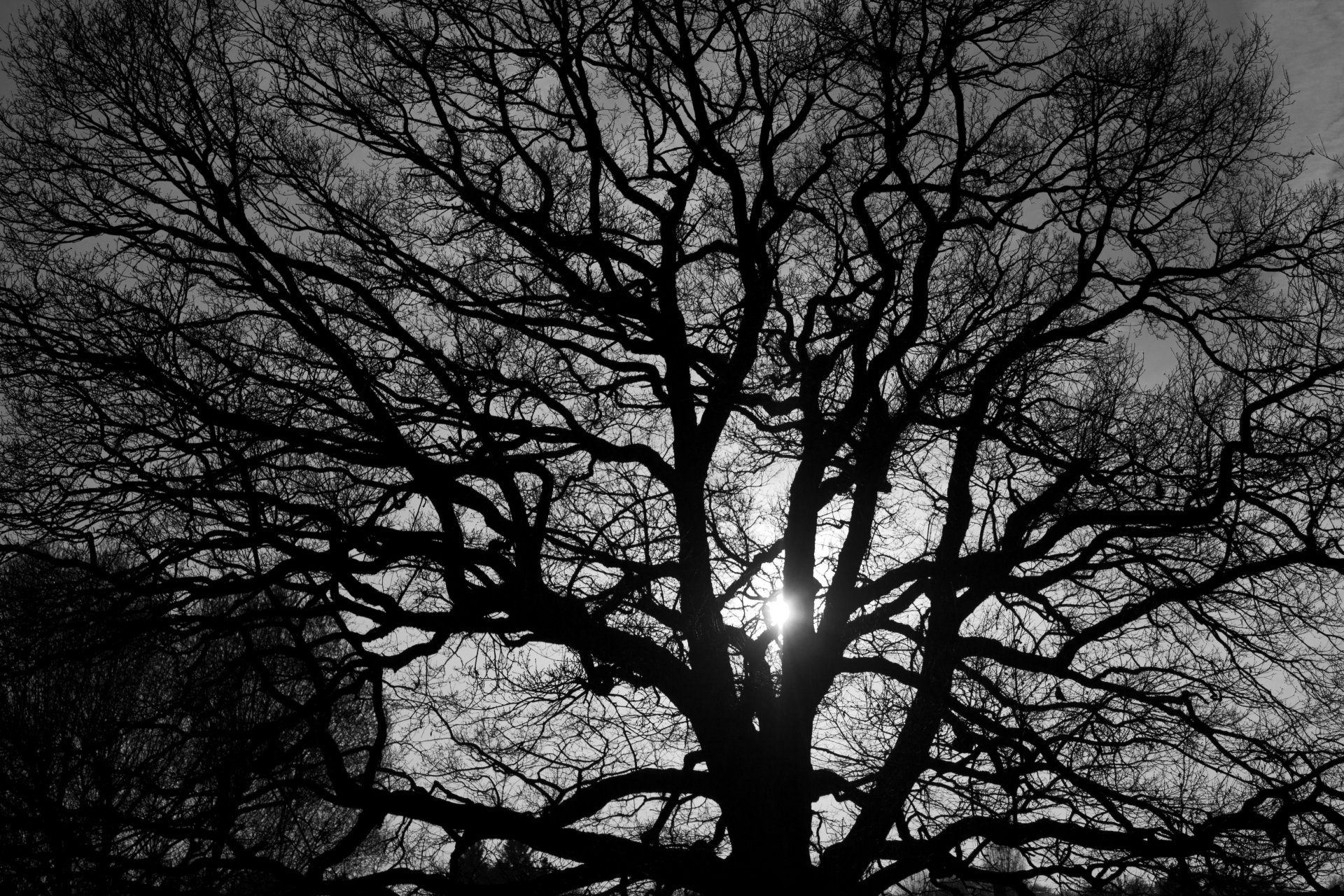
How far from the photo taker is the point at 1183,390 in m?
7.64

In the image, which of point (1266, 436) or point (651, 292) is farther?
point (651, 292)

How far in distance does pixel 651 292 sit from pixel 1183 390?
4484mm

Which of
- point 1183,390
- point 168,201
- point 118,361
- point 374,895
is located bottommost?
point 374,895

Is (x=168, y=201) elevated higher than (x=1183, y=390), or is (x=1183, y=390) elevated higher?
(x=1183, y=390)

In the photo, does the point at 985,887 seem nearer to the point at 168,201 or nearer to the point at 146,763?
the point at 146,763

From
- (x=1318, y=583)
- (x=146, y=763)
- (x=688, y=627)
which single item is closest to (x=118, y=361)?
(x=146, y=763)

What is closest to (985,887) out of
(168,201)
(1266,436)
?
(1266,436)

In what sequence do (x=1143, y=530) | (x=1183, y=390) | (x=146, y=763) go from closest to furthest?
(x=146, y=763) → (x=1143, y=530) → (x=1183, y=390)

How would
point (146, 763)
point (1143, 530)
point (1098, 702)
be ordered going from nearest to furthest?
1. point (146, 763)
2. point (1098, 702)
3. point (1143, 530)

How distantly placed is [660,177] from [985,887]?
6.67m

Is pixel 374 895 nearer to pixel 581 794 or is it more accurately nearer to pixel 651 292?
pixel 581 794

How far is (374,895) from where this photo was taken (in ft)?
19.3

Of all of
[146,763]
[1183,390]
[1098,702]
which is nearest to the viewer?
[146,763]

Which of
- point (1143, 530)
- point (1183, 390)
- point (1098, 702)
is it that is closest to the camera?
point (1098, 702)
